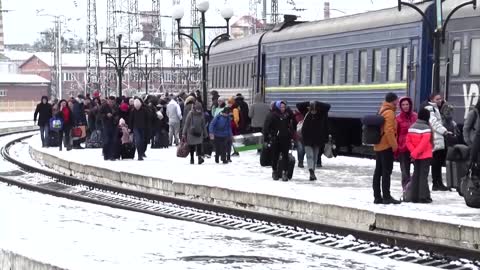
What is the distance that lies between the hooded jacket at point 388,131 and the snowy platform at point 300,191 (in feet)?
3.19

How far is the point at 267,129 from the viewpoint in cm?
2231

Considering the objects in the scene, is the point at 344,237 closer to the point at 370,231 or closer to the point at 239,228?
the point at 370,231

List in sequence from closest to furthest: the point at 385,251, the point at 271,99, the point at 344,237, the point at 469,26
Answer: the point at 385,251
the point at 344,237
the point at 469,26
the point at 271,99

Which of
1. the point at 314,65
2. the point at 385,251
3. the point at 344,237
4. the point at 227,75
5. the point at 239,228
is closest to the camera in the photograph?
the point at 385,251

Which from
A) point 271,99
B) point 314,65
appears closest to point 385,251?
point 314,65

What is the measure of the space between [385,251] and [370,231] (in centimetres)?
168

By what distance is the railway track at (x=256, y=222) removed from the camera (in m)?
13.4

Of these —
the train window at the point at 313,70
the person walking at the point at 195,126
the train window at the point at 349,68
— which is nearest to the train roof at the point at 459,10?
the train window at the point at 349,68

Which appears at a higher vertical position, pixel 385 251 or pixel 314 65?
pixel 314 65

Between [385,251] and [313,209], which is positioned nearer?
[385,251]

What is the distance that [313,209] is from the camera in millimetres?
17406

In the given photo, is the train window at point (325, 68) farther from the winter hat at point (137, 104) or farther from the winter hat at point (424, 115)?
the winter hat at point (424, 115)

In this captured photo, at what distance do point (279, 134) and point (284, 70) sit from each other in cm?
1277

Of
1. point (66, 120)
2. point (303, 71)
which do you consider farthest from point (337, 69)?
point (66, 120)
